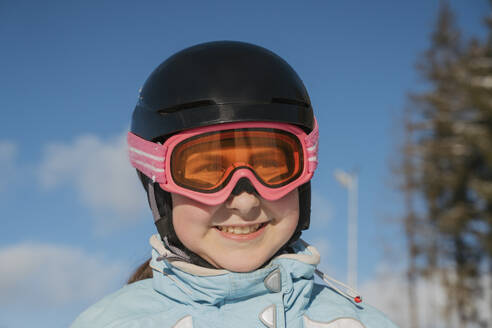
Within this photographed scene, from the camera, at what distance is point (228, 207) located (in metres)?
A: 2.79

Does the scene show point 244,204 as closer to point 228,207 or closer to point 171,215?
point 228,207

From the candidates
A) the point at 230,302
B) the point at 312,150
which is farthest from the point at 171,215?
the point at 312,150

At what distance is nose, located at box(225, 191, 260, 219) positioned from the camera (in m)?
2.76

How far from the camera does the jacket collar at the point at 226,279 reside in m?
2.65

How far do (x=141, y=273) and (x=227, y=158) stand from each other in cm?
111

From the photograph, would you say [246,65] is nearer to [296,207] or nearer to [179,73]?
[179,73]

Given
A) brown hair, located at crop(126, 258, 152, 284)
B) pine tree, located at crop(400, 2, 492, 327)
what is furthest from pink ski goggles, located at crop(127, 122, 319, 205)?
pine tree, located at crop(400, 2, 492, 327)

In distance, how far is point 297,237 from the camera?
122 inches

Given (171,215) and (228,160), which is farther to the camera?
(171,215)

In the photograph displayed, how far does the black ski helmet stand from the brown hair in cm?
43

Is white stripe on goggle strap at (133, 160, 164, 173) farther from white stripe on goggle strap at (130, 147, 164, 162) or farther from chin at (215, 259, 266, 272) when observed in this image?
chin at (215, 259, 266, 272)

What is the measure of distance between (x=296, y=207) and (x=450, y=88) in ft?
88.2

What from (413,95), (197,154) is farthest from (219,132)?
(413,95)

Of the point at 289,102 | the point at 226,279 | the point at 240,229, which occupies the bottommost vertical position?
the point at 226,279
